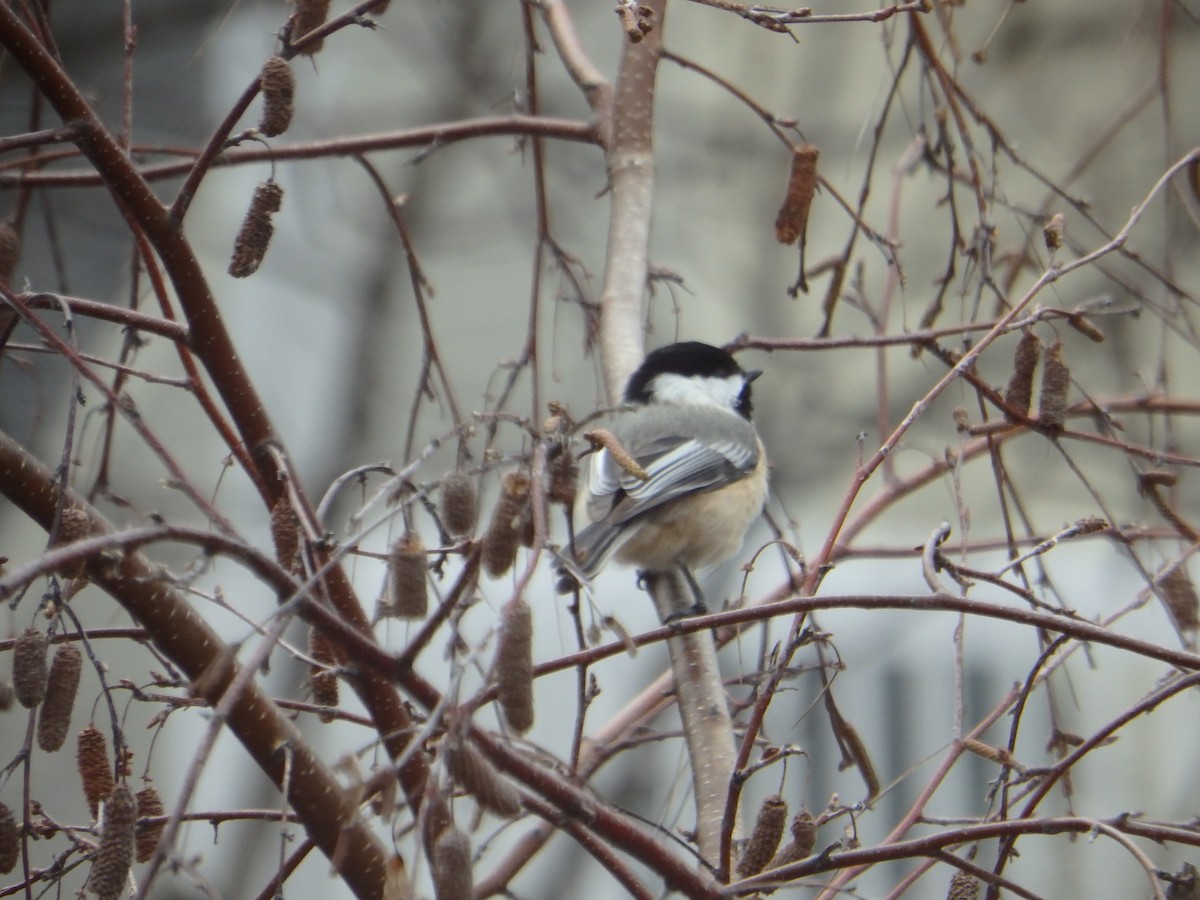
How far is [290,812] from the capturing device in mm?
1487

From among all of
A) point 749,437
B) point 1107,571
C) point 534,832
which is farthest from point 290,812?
point 1107,571

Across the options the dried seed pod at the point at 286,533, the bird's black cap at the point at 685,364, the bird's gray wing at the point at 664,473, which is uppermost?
the bird's black cap at the point at 685,364

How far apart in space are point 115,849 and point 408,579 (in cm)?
40

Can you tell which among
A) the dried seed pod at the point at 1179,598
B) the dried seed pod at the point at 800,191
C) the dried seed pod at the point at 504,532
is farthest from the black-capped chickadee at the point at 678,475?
the dried seed pod at the point at 504,532

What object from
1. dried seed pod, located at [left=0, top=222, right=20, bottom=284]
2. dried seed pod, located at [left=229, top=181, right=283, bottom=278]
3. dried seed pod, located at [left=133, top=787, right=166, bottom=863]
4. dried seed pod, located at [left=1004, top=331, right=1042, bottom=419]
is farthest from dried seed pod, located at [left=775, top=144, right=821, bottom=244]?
dried seed pod, located at [left=133, top=787, right=166, bottom=863]

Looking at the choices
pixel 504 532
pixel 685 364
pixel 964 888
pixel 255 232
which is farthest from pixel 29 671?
pixel 685 364

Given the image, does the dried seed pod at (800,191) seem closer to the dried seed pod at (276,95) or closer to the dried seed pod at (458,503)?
the dried seed pod at (276,95)

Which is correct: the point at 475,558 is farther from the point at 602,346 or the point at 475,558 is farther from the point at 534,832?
the point at 602,346

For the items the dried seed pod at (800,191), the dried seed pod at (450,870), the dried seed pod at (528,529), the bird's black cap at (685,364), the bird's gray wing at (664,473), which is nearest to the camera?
the dried seed pod at (450,870)

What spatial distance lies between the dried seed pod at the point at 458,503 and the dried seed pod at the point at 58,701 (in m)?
0.47

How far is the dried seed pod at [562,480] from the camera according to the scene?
1407 mm

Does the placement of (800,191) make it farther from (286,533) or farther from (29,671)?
(29,671)

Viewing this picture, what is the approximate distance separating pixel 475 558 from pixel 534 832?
3.59ft

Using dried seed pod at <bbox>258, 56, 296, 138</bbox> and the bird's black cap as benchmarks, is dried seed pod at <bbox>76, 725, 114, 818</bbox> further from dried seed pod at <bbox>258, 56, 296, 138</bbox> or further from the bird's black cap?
the bird's black cap
